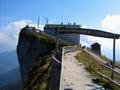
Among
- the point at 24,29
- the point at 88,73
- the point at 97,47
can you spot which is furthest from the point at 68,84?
the point at 24,29

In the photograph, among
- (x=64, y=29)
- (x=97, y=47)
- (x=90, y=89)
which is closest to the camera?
(x=90, y=89)

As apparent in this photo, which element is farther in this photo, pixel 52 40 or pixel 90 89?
pixel 52 40

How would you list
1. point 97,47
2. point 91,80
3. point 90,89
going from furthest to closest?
point 97,47 < point 91,80 < point 90,89

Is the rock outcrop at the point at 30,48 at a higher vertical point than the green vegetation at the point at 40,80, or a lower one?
lower

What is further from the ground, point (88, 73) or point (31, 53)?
point (88, 73)

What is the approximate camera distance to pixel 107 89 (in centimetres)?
2097

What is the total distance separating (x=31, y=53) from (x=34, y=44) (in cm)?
336

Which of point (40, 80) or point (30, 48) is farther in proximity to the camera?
point (30, 48)

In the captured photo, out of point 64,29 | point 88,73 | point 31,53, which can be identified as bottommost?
point 31,53

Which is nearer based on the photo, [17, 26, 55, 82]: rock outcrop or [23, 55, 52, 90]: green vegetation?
[23, 55, 52, 90]: green vegetation

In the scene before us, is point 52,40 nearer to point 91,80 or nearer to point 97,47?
point 97,47

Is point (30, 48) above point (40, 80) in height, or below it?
below

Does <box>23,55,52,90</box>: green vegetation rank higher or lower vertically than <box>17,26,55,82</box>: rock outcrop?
higher

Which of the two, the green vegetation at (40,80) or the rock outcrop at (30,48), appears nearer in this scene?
the green vegetation at (40,80)
